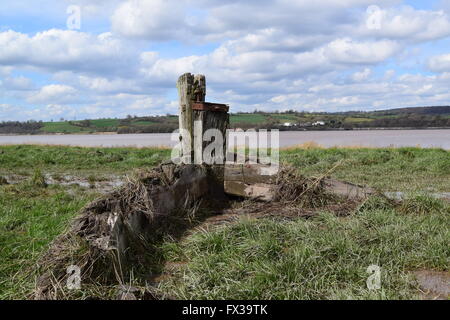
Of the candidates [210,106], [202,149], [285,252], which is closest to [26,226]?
[202,149]

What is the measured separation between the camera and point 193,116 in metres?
7.17

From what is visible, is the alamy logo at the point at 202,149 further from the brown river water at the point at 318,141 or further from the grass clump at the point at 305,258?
the brown river water at the point at 318,141

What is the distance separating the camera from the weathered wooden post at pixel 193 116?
23.2 feet

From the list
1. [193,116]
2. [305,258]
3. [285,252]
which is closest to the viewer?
[305,258]

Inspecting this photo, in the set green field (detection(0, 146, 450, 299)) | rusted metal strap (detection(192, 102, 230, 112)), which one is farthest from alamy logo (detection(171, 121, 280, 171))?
green field (detection(0, 146, 450, 299))

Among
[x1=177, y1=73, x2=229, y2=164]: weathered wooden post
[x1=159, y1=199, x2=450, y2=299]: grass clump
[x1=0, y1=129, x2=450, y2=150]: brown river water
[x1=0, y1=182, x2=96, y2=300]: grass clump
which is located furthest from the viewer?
[x1=0, y1=129, x2=450, y2=150]: brown river water

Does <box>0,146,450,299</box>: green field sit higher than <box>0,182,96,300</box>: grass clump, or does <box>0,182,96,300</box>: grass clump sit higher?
<box>0,146,450,299</box>: green field

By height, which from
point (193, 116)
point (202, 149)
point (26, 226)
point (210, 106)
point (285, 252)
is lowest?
point (26, 226)

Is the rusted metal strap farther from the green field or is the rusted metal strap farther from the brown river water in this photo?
the brown river water

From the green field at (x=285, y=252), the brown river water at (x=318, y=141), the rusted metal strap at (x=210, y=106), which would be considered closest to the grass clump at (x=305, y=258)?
the green field at (x=285, y=252)

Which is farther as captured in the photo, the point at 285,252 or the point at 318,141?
the point at 318,141

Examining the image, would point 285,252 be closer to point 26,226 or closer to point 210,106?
point 210,106

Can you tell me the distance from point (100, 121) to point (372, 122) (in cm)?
4236

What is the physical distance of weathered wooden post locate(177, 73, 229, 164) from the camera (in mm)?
7082
